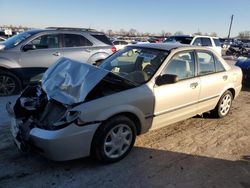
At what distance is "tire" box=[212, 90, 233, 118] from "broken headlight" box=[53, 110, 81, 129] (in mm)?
3601

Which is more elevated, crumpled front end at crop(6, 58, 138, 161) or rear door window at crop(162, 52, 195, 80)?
rear door window at crop(162, 52, 195, 80)

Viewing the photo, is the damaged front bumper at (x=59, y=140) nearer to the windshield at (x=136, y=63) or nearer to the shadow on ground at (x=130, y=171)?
the shadow on ground at (x=130, y=171)

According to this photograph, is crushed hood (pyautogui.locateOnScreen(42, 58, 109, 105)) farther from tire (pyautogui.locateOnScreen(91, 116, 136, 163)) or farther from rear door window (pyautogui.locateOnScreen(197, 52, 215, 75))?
rear door window (pyautogui.locateOnScreen(197, 52, 215, 75))

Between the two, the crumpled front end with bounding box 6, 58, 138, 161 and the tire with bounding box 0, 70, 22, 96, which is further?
the tire with bounding box 0, 70, 22, 96

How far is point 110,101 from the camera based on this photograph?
4031 millimetres

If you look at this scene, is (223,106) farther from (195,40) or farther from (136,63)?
(195,40)

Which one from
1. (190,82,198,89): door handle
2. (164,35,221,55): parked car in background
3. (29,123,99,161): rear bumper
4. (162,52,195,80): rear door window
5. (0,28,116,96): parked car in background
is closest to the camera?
(29,123,99,161): rear bumper

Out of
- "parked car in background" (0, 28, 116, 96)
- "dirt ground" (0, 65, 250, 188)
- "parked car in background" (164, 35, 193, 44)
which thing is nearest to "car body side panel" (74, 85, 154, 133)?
"dirt ground" (0, 65, 250, 188)

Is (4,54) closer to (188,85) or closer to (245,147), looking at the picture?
(188,85)

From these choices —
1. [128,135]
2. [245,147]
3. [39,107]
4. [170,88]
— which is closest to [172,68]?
[170,88]

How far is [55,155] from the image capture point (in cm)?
371

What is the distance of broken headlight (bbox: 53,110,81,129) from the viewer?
368 cm

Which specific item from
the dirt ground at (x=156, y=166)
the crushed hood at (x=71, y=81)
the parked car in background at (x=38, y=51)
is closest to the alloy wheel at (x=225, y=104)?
the dirt ground at (x=156, y=166)

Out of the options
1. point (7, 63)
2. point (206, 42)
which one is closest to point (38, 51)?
point (7, 63)
